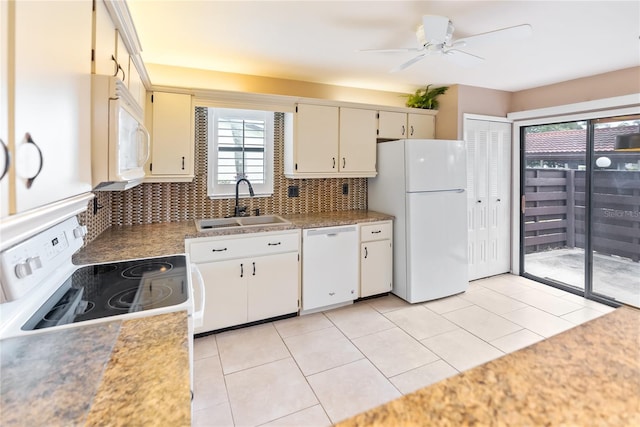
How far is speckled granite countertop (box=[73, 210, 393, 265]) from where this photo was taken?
1.96 meters

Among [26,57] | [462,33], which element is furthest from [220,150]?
[26,57]

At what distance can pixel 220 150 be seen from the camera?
10.7 feet

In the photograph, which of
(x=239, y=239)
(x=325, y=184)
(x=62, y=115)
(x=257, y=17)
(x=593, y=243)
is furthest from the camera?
(x=325, y=184)

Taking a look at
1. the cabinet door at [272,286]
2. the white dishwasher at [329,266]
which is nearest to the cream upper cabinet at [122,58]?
the cabinet door at [272,286]

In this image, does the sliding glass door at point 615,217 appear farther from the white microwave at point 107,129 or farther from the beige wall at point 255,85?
the white microwave at point 107,129

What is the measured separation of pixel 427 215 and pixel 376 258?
71 centimetres

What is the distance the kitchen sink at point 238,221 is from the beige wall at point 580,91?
3.39 meters

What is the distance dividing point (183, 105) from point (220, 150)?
22.9 inches

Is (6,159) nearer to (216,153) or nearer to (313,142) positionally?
(216,153)

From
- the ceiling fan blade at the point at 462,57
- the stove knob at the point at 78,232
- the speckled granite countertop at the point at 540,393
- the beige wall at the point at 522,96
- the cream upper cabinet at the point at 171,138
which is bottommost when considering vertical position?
the speckled granite countertop at the point at 540,393

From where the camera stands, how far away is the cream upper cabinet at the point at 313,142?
3.26m

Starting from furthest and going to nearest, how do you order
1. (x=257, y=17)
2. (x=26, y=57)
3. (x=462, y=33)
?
(x=462, y=33) < (x=257, y=17) < (x=26, y=57)

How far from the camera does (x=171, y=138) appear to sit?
109 inches

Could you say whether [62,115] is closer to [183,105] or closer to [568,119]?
[183,105]
